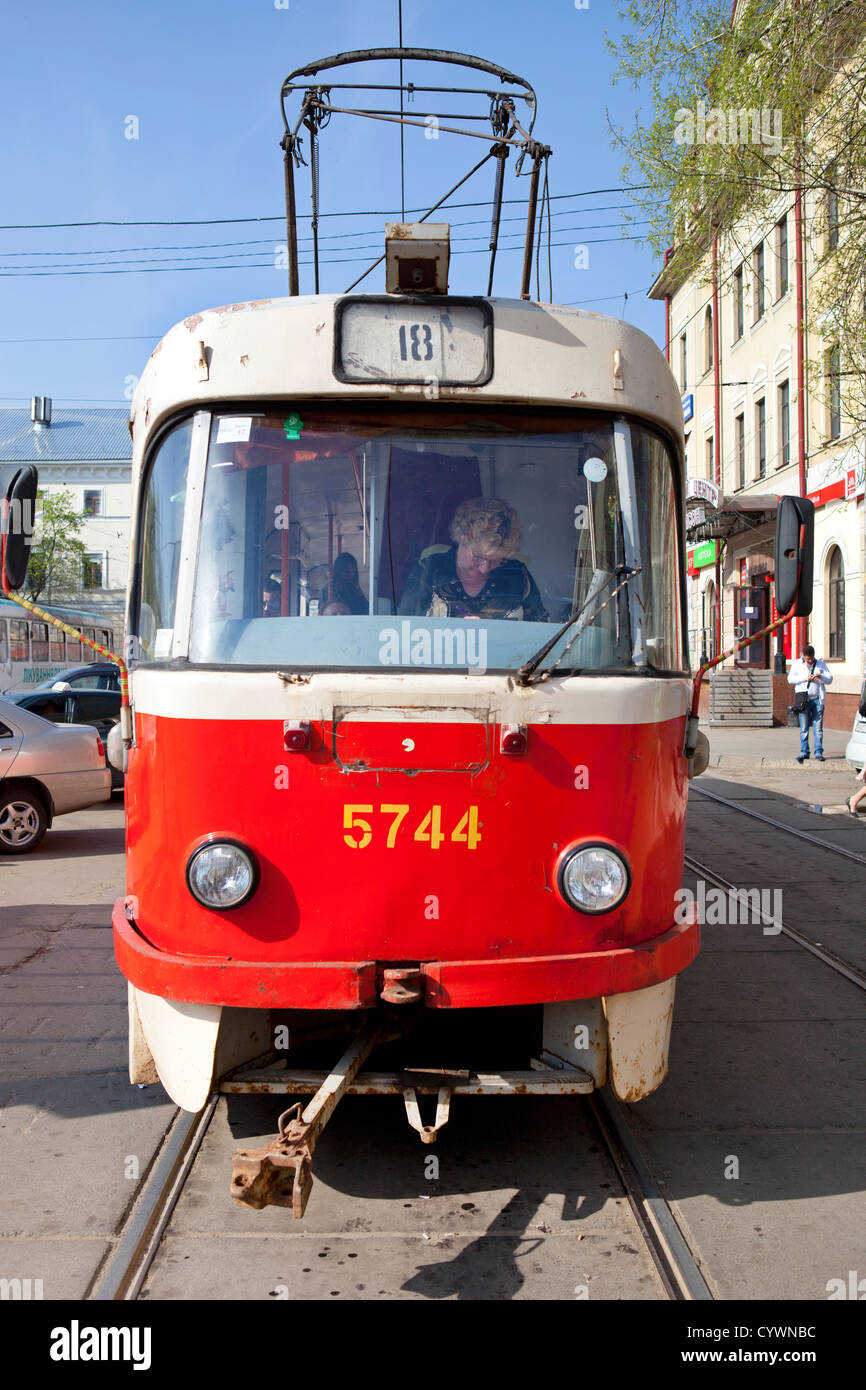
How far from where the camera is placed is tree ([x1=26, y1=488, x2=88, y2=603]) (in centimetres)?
5322

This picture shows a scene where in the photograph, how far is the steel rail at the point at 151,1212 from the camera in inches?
122

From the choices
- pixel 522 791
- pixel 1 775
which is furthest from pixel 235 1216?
pixel 1 775

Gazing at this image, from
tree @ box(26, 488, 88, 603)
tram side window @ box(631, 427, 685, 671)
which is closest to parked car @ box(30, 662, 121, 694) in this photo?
tram side window @ box(631, 427, 685, 671)

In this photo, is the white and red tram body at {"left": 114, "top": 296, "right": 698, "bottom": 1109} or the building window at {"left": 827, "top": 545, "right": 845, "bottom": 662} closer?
the white and red tram body at {"left": 114, "top": 296, "right": 698, "bottom": 1109}

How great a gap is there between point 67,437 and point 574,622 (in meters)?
66.2

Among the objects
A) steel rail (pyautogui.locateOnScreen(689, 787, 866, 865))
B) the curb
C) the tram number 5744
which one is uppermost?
the tram number 5744

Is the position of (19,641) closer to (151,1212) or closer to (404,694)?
(151,1212)

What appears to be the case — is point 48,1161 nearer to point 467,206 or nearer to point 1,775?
point 1,775

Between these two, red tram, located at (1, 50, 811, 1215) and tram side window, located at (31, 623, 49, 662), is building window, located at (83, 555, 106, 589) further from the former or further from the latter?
red tram, located at (1, 50, 811, 1215)

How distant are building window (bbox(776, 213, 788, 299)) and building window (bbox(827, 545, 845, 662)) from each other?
21.5ft

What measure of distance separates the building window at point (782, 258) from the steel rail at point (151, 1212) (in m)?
25.0

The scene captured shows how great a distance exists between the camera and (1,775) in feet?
35.2

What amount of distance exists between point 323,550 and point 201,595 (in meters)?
0.42
